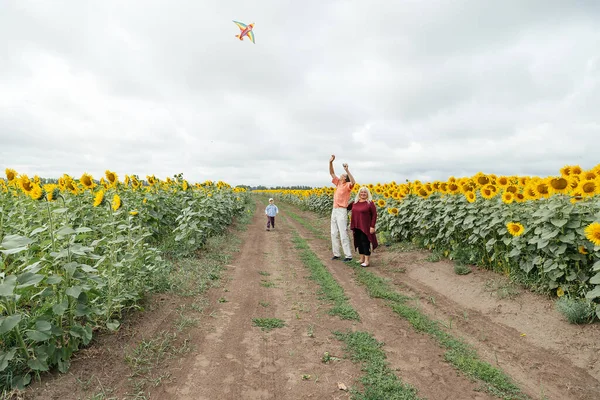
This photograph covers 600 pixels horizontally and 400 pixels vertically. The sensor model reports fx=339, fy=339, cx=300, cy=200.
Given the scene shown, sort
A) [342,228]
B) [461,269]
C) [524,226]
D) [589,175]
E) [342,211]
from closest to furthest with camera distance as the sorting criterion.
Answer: [589,175] → [524,226] → [461,269] → [342,228] → [342,211]

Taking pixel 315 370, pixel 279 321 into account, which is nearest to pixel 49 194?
pixel 279 321

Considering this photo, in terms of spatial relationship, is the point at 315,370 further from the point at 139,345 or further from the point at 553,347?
the point at 553,347

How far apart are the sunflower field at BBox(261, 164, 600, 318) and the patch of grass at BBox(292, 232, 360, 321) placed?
10.2 feet

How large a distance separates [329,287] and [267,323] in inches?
84.5

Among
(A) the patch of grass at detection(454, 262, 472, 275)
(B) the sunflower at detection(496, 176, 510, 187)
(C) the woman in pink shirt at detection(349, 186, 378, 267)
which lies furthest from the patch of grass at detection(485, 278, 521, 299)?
(C) the woman in pink shirt at detection(349, 186, 378, 267)

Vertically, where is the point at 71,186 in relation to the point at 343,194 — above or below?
above

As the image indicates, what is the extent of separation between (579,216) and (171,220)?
32.5 feet

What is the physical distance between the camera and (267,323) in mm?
4906

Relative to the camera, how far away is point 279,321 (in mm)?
4988

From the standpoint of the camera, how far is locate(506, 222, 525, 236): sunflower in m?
5.97

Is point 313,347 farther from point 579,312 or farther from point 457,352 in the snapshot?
point 579,312

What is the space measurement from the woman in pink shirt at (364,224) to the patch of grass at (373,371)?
180 inches

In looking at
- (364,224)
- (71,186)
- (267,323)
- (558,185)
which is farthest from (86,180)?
(558,185)

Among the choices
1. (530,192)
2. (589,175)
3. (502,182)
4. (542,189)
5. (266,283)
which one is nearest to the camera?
(589,175)
